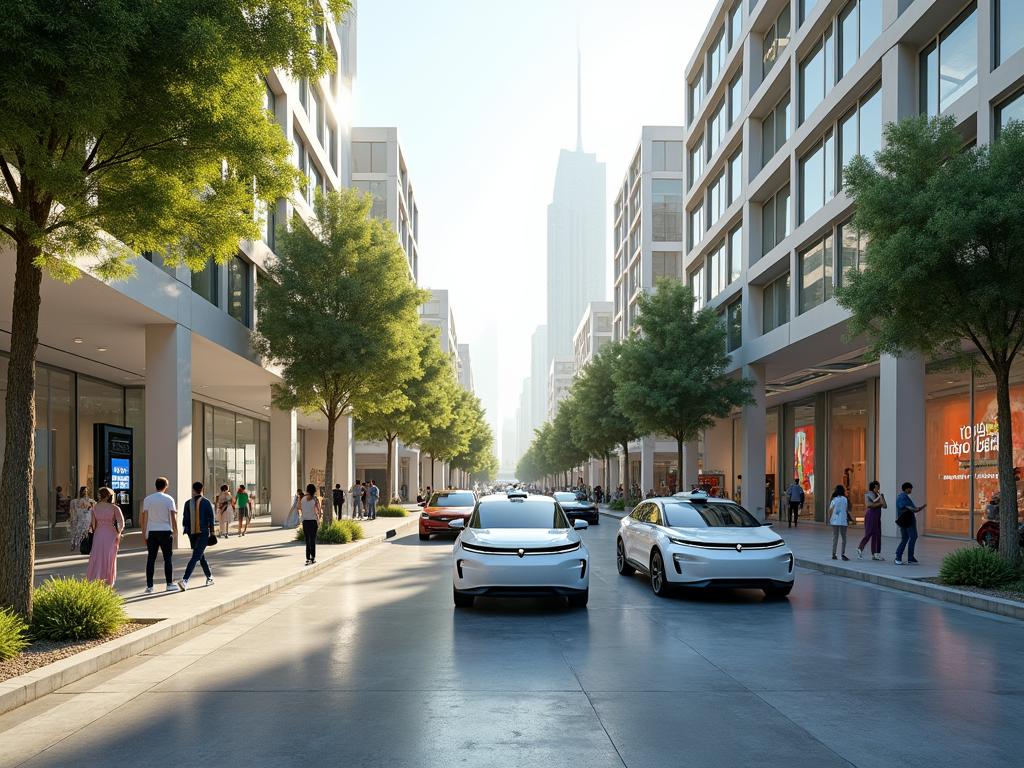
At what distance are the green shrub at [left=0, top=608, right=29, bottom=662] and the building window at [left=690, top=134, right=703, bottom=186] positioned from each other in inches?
1575

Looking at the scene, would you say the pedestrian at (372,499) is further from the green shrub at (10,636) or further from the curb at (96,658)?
the green shrub at (10,636)

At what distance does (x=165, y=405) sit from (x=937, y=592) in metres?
16.7

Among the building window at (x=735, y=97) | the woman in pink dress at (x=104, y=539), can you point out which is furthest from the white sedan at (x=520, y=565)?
the building window at (x=735, y=97)

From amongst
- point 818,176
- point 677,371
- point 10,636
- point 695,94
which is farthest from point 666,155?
point 10,636

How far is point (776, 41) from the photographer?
32.0 m

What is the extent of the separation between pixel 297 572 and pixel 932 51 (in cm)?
1968

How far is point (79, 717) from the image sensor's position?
21.0 ft

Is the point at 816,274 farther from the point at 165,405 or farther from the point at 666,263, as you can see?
the point at 666,263

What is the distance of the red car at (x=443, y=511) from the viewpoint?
83.3ft

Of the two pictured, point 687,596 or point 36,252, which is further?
point 687,596

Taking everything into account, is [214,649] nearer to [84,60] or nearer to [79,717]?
[79,717]

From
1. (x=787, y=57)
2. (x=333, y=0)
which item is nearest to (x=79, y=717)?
(x=333, y=0)

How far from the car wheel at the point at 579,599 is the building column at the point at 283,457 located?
69.3ft

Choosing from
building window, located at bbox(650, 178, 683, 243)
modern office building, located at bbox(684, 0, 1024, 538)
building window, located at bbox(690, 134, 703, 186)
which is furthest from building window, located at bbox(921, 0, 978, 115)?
building window, located at bbox(650, 178, 683, 243)
